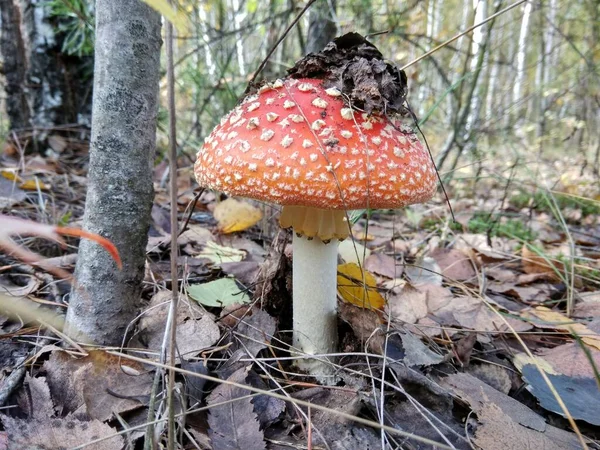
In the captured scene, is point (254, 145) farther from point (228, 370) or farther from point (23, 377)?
point (23, 377)

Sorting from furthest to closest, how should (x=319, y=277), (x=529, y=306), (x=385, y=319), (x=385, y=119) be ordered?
(x=529, y=306) → (x=385, y=319) → (x=319, y=277) → (x=385, y=119)

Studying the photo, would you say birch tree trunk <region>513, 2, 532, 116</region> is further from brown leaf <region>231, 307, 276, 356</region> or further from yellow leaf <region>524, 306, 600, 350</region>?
brown leaf <region>231, 307, 276, 356</region>

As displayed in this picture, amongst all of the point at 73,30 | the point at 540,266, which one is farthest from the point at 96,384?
the point at 73,30

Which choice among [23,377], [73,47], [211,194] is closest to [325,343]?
[23,377]

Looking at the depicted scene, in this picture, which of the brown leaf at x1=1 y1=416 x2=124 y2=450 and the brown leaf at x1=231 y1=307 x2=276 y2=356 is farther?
the brown leaf at x1=231 y1=307 x2=276 y2=356

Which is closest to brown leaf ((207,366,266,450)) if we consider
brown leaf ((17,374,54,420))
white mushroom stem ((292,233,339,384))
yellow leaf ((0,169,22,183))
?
Answer: white mushroom stem ((292,233,339,384))

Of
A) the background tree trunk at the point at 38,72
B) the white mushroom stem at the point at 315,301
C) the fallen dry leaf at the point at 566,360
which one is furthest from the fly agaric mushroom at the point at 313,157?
the background tree trunk at the point at 38,72

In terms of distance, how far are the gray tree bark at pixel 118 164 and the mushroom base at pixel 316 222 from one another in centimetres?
76

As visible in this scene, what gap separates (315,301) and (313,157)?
94 cm

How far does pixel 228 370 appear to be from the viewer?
7.09 ft

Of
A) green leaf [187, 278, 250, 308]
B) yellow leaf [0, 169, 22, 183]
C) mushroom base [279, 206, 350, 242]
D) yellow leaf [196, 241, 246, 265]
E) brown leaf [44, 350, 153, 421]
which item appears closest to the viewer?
brown leaf [44, 350, 153, 421]

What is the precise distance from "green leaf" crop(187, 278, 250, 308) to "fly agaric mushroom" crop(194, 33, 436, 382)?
78 cm

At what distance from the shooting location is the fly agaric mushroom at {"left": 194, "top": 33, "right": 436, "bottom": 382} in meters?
1.81

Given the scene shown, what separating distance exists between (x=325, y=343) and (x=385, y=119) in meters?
1.31
